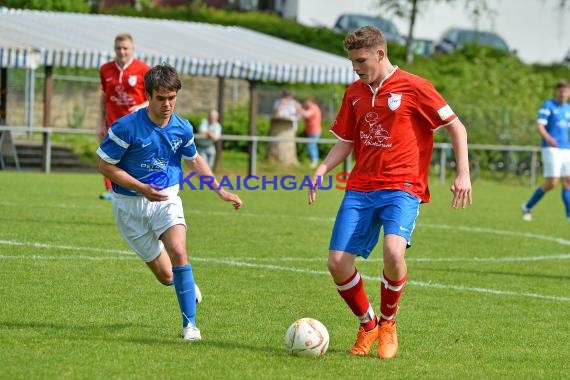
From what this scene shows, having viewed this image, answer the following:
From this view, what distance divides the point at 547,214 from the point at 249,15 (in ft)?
84.3

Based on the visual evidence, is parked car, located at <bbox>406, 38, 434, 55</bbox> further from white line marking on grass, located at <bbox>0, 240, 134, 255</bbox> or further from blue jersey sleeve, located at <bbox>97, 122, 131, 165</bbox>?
blue jersey sleeve, located at <bbox>97, 122, 131, 165</bbox>

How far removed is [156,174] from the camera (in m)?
7.66

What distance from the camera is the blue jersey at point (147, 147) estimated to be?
749cm

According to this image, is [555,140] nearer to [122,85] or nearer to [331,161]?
[122,85]

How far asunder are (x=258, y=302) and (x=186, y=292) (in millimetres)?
1711

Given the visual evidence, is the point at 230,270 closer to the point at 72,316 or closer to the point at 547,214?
the point at 72,316

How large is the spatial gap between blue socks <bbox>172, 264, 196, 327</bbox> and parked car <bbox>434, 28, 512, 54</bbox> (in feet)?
122

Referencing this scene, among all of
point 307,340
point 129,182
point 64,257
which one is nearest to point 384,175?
point 307,340

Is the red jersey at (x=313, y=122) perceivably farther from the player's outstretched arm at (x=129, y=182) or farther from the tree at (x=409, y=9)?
the player's outstretched arm at (x=129, y=182)

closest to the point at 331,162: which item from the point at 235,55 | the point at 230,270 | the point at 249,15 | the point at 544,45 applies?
the point at 230,270

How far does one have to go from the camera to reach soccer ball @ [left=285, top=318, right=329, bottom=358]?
6992mm

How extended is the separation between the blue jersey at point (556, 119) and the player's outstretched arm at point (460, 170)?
10051mm

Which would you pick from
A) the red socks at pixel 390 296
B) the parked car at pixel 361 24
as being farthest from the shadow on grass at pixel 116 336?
the parked car at pixel 361 24

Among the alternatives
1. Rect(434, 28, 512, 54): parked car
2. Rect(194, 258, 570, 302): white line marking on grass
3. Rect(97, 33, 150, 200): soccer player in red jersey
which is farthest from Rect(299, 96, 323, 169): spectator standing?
Rect(194, 258, 570, 302): white line marking on grass
